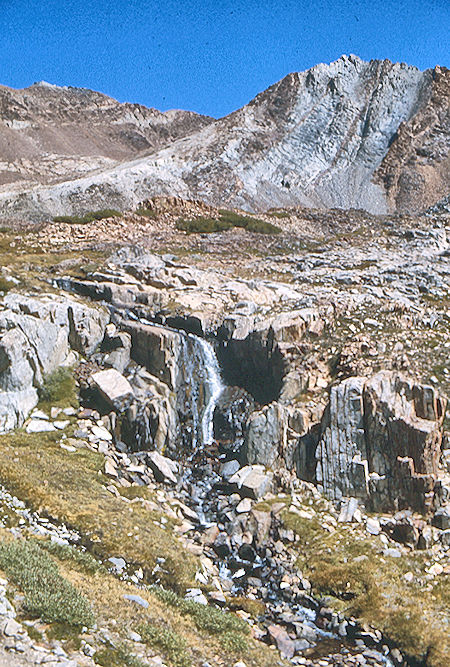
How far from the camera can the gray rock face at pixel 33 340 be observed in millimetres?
→ 20511

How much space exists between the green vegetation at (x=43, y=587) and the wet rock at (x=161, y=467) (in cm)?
804

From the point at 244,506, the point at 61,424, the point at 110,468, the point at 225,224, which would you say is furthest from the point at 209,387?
the point at 225,224

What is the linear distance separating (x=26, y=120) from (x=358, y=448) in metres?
143

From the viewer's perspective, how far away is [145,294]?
95.7 feet

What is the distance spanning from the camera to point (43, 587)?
392 inches

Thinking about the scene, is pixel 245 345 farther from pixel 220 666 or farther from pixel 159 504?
pixel 220 666

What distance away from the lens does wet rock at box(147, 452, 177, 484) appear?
1930cm

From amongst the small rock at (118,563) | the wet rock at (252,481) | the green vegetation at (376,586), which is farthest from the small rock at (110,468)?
the green vegetation at (376,586)

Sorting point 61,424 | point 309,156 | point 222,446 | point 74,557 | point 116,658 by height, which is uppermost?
point 309,156

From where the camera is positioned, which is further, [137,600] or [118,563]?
[118,563]

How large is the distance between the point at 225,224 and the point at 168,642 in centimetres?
4067

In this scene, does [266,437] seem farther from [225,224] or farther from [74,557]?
[225,224]

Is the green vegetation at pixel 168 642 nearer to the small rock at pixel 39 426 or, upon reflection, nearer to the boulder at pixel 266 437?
the boulder at pixel 266 437

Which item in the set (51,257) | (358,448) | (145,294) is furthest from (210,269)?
(358,448)
